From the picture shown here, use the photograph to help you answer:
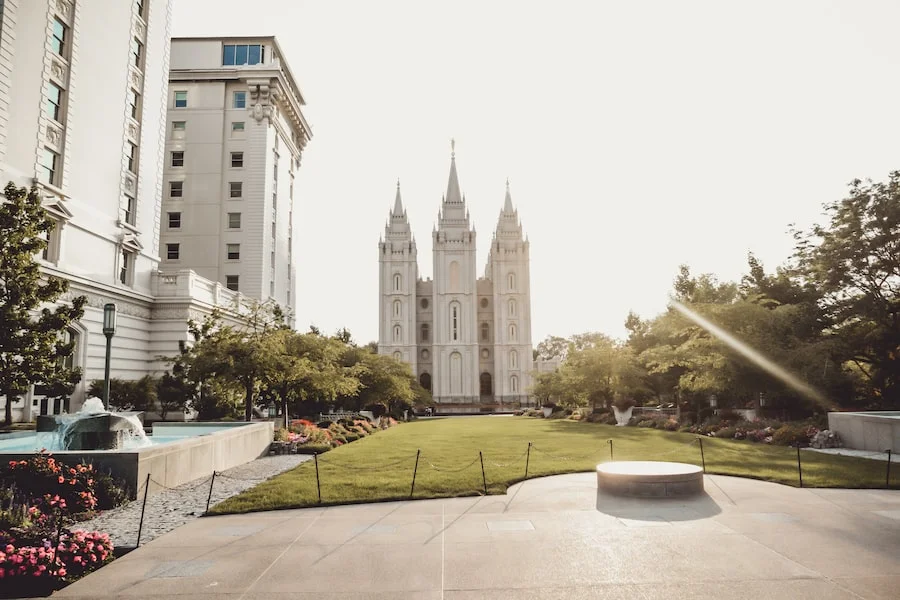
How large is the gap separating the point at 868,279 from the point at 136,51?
39.6m

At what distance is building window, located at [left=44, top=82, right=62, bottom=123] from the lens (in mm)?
25750

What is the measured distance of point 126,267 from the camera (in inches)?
1239

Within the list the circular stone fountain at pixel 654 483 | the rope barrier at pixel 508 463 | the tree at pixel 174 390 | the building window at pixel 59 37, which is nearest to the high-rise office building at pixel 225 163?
the tree at pixel 174 390

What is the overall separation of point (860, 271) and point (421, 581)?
33269 mm

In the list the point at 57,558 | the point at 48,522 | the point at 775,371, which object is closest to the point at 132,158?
the point at 48,522

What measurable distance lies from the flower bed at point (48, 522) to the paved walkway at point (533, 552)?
0.42 meters

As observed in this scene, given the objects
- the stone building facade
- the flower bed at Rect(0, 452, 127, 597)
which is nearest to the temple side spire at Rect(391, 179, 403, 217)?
the stone building facade

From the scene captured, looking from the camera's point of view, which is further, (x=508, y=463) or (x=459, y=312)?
(x=459, y=312)

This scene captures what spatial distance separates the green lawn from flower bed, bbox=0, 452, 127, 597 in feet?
7.65

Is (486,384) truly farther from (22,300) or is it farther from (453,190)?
(22,300)

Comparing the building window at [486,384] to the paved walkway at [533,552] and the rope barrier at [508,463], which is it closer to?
the rope barrier at [508,463]

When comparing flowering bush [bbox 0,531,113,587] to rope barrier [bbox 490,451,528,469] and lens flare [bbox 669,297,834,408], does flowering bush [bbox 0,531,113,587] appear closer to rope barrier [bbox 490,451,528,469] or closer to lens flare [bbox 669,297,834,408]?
rope barrier [bbox 490,451,528,469]

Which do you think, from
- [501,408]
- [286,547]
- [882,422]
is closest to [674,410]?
[882,422]

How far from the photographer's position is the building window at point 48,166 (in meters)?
25.3
